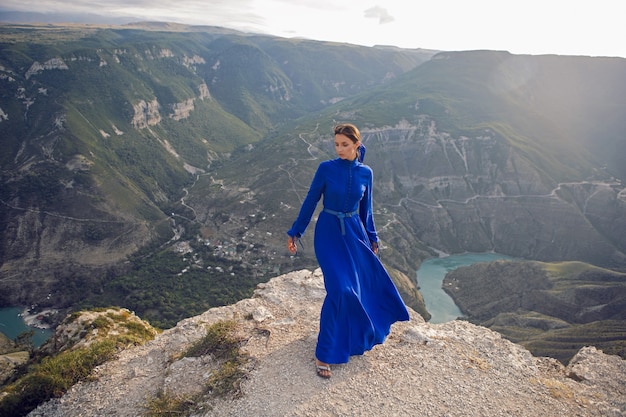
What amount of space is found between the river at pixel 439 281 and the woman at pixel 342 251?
191 feet

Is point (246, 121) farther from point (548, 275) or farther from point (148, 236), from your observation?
point (548, 275)

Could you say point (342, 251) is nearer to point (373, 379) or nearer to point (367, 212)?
point (367, 212)

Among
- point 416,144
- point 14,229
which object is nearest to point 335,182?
point 14,229

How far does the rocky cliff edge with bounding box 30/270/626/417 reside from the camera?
20.4 ft

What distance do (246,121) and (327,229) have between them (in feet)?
528

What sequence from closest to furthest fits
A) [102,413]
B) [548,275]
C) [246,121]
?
[102,413]
[548,275]
[246,121]

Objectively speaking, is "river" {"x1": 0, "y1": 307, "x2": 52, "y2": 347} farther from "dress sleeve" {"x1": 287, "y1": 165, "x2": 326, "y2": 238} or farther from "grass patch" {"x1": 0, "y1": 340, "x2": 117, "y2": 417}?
"dress sleeve" {"x1": 287, "y1": 165, "x2": 326, "y2": 238}

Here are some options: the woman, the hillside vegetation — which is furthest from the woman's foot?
the hillside vegetation

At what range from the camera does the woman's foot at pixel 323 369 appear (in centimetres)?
662

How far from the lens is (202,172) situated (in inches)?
4437

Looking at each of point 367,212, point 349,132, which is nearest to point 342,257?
point 367,212

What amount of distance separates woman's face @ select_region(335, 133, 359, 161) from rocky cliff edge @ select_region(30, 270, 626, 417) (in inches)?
149

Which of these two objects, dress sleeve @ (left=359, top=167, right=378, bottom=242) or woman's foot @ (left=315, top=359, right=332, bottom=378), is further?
dress sleeve @ (left=359, top=167, right=378, bottom=242)

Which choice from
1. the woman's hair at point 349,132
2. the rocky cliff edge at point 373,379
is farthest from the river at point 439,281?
the woman's hair at point 349,132
